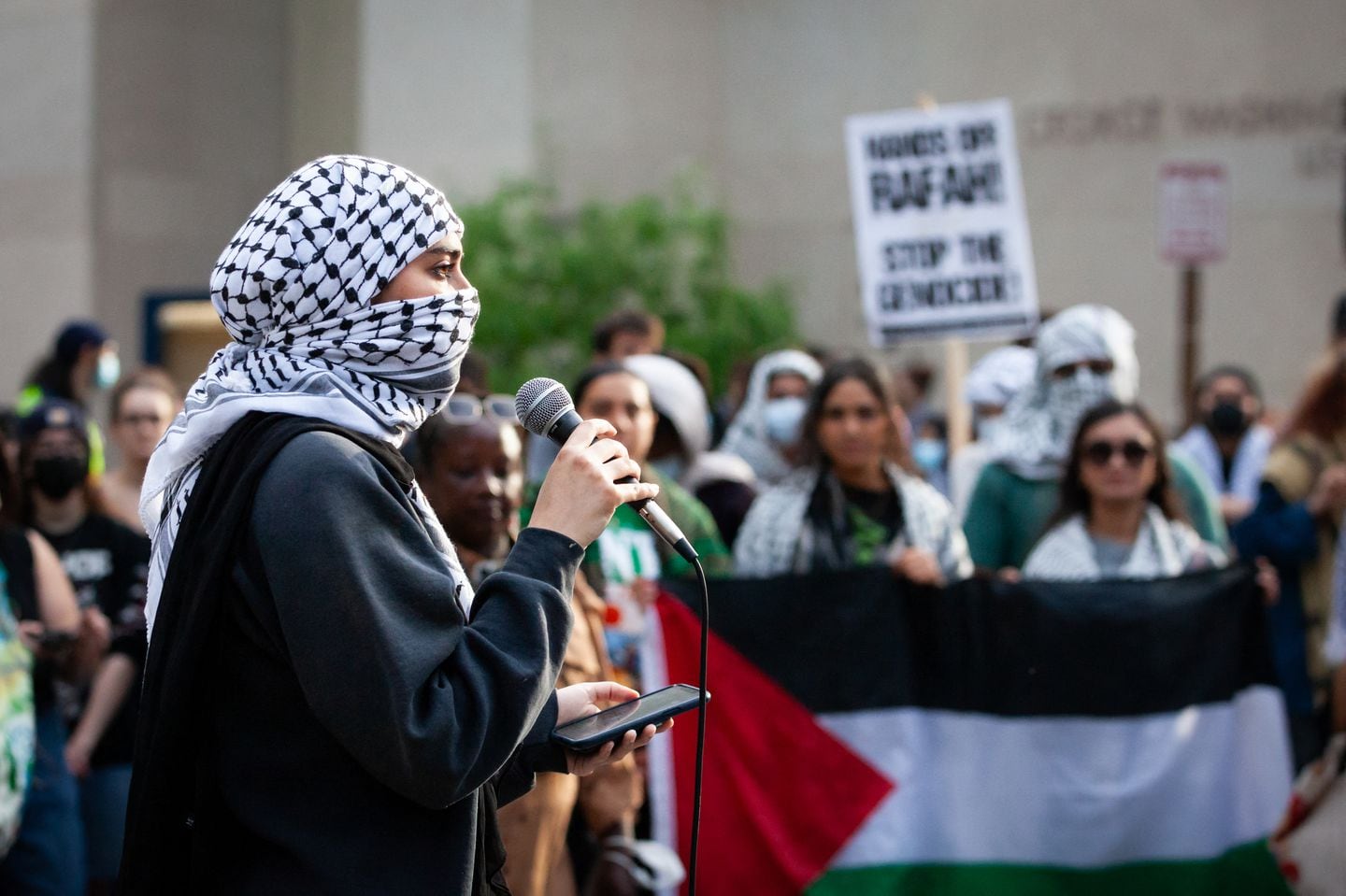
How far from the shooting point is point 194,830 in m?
2.18

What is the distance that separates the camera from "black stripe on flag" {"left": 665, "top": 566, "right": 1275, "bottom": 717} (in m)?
5.46

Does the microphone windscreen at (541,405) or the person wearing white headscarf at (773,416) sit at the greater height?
the microphone windscreen at (541,405)

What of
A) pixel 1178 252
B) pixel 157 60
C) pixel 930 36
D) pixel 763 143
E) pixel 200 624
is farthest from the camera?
pixel 763 143

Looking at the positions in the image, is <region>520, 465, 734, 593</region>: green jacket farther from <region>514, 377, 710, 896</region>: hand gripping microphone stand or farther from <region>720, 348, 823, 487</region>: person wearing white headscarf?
<region>514, 377, 710, 896</region>: hand gripping microphone stand

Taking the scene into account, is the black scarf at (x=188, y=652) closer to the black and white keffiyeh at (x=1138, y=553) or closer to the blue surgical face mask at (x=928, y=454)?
the black and white keffiyeh at (x=1138, y=553)

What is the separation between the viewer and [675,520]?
18.1ft

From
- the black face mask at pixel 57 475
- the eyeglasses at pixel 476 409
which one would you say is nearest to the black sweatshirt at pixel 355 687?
the eyeglasses at pixel 476 409

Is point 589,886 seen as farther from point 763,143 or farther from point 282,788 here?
point 763,143

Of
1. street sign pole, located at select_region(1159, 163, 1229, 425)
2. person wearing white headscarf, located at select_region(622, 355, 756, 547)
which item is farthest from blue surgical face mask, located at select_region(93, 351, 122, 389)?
street sign pole, located at select_region(1159, 163, 1229, 425)

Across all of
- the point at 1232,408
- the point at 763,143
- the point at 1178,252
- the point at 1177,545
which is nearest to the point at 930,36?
the point at 763,143

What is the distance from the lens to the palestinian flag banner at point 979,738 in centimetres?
539

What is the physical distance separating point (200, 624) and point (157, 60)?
1529 cm

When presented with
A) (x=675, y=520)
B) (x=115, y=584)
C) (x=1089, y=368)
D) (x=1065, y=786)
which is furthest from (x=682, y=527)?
(x=1089, y=368)

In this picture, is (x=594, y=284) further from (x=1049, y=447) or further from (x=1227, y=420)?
(x=1049, y=447)
